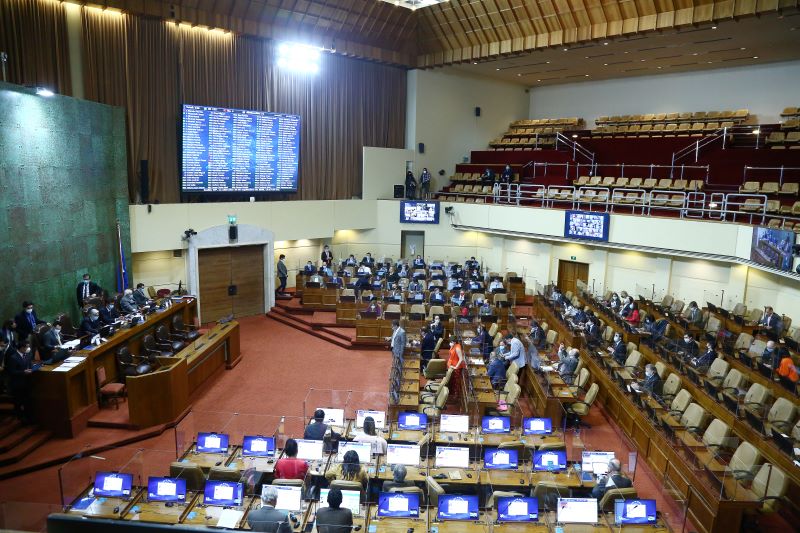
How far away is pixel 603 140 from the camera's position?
75.6 feet

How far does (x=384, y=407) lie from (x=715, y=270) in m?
11.7

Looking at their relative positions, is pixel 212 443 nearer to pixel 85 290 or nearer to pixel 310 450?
pixel 310 450

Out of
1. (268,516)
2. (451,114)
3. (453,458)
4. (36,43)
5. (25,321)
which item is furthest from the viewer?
(451,114)

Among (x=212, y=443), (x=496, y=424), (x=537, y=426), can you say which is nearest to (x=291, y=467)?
(x=212, y=443)

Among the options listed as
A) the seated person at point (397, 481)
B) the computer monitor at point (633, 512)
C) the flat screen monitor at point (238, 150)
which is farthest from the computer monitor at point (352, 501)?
the flat screen monitor at point (238, 150)

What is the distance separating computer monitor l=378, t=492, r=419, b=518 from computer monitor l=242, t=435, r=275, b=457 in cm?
201

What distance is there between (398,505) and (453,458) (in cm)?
125

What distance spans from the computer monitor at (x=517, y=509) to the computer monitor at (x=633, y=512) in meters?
0.86

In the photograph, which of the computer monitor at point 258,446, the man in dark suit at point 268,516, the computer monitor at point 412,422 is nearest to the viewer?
the man in dark suit at point 268,516

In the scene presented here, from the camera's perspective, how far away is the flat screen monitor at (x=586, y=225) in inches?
A: 672

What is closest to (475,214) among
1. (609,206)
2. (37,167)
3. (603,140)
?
(609,206)

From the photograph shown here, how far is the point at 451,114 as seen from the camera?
2428 cm

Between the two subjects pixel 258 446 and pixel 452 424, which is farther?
pixel 452 424

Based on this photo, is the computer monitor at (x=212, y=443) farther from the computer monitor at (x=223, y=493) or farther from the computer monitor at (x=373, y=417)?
the computer monitor at (x=373, y=417)
